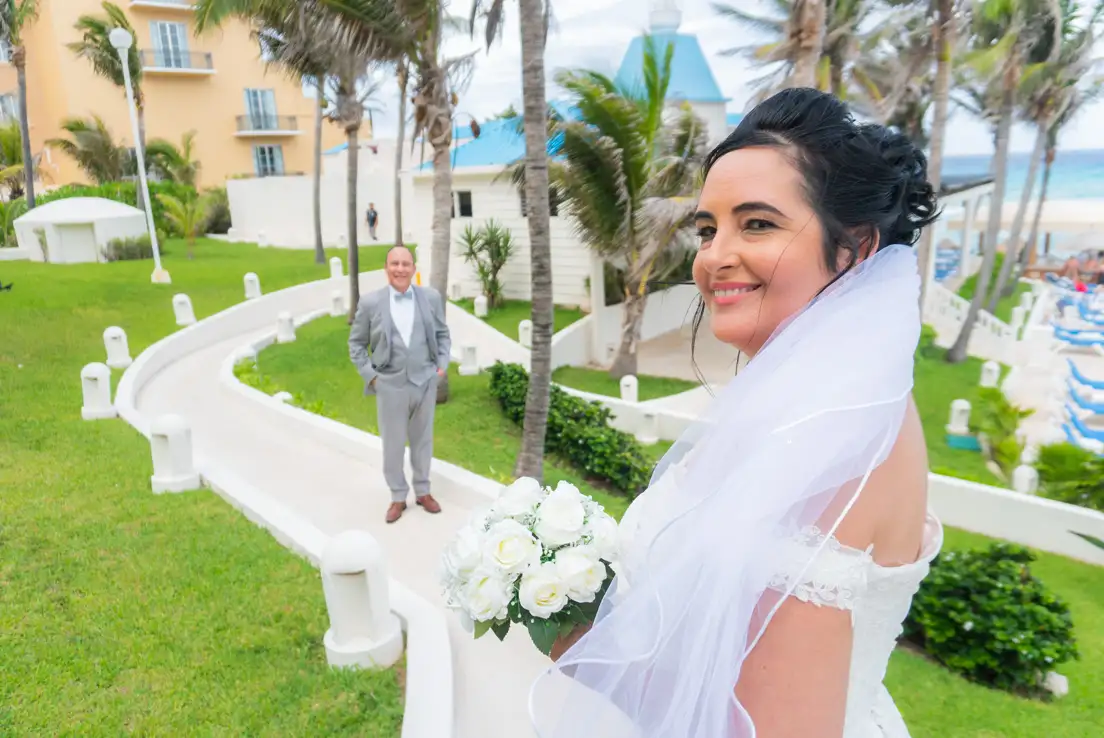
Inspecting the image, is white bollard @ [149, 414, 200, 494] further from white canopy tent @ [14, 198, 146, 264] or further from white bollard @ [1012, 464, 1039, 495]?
white canopy tent @ [14, 198, 146, 264]

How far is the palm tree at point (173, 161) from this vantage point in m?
28.8

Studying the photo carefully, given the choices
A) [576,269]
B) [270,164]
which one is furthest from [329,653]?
[270,164]

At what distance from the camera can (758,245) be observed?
1.39m

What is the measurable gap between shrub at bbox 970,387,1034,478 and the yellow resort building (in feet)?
93.7

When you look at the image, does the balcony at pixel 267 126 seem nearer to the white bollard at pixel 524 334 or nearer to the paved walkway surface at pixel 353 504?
the white bollard at pixel 524 334

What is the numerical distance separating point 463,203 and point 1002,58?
13.1 meters

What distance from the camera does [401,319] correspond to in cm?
545

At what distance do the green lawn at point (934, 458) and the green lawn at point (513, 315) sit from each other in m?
3.56

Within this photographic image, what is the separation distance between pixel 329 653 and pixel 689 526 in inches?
117

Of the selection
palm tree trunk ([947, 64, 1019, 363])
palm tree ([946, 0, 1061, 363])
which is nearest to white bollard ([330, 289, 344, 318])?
palm tree ([946, 0, 1061, 363])

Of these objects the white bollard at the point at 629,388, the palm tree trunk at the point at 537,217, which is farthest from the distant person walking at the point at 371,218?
the palm tree trunk at the point at 537,217

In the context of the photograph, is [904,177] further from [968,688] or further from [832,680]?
[968,688]

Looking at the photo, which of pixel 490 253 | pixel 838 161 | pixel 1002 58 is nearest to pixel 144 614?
pixel 838 161

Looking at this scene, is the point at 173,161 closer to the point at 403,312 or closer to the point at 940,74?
the point at 940,74
